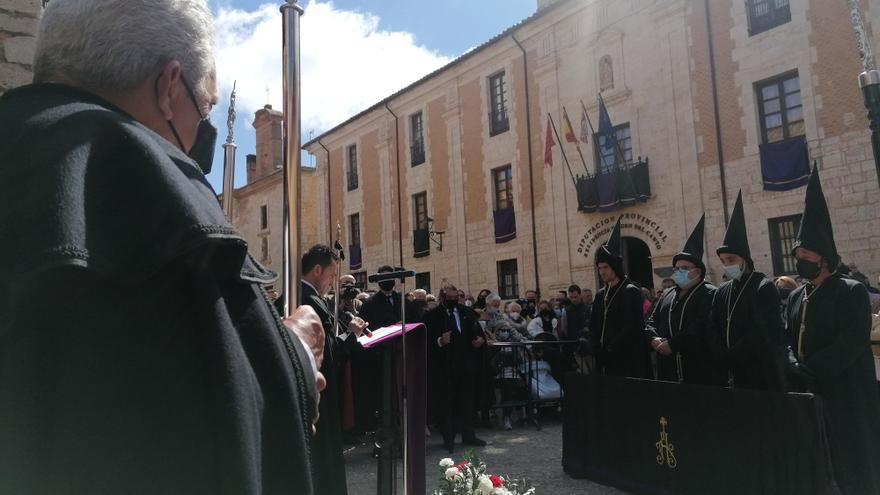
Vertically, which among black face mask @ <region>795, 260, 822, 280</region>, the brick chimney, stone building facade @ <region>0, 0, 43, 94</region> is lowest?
black face mask @ <region>795, 260, 822, 280</region>

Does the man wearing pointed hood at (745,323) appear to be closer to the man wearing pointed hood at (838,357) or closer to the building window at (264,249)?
the man wearing pointed hood at (838,357)

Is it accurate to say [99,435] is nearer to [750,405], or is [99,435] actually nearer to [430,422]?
[750,405]

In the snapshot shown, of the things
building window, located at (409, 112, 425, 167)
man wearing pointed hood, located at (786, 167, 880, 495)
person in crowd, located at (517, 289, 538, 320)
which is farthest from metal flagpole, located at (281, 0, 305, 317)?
building window, located at (409, 112, 425, 167)

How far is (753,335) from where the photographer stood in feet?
18.9

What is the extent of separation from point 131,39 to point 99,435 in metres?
0.72

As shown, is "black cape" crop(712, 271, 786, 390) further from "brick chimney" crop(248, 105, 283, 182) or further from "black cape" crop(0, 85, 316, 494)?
"brick chimney" crop(248, 105, 283, 182)

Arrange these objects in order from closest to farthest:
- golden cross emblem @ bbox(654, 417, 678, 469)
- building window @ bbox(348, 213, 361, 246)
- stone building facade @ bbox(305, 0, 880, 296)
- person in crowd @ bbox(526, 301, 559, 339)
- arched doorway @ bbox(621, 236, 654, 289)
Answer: golden cross emblem @ bbox(654, 417, 678, 469) < person in crowd @ bbox(526, 301, 559, 339) < stone building facade @ bbox(305, 0, 880, 296) < arched doorway @ bbox(621, 236, 654, 289) < building window @ bbox(348, 213, 361, 246)

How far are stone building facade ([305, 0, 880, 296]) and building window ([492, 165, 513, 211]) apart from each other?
0.08 metres

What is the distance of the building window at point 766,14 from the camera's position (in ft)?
47.2

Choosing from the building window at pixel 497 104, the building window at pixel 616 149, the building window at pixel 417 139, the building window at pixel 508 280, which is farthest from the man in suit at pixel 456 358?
the building window at pixel 417 139

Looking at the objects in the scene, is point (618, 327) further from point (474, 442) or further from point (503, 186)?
point (503, 186)

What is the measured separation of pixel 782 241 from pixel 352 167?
761 inches

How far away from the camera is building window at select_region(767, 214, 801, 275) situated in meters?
14.2

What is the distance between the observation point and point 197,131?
1.42 metres
